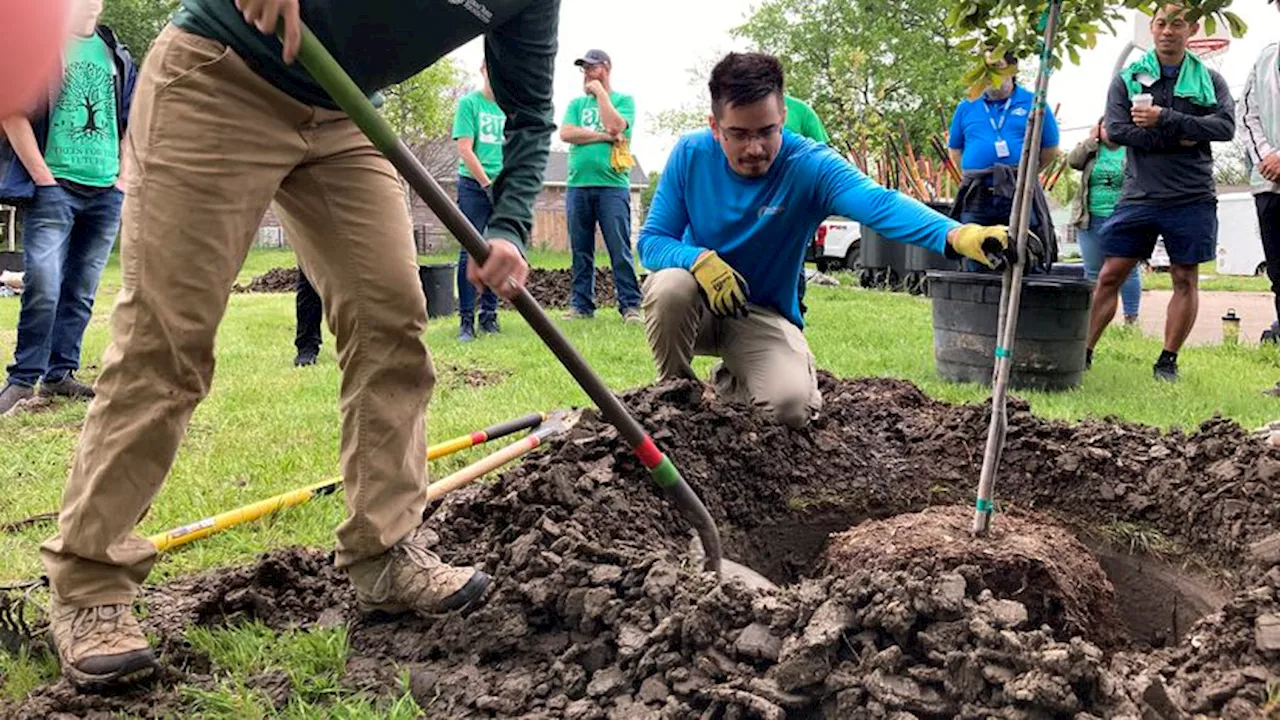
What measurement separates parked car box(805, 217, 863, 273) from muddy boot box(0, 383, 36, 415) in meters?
14.1

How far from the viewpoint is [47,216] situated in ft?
15.8

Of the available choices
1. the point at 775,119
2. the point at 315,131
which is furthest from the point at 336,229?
the point at 775,119

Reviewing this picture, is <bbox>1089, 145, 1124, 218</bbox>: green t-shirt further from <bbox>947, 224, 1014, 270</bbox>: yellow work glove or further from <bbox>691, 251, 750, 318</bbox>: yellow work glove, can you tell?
<bbox>947, 224, 1014, 270</bbox>: yellow work glove

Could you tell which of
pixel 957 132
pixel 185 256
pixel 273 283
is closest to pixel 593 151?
pixel 957 132

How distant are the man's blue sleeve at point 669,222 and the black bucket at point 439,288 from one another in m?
5.39

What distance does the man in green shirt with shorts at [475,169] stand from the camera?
7.48 meters

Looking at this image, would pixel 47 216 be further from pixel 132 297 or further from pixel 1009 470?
pixel 1009 470

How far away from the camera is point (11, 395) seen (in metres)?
4.96

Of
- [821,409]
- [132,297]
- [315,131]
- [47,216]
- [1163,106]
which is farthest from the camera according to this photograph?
[1163,106]

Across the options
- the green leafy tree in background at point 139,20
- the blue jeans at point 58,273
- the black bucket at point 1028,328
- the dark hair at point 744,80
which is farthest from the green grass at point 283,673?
the green leafy tree in background at point 139,20

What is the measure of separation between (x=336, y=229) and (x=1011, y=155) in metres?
5.15

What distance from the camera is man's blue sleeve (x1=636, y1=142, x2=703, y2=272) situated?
12.7ft

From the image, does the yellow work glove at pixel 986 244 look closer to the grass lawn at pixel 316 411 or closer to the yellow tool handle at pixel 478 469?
the yellow tool handle at pixel 478 469

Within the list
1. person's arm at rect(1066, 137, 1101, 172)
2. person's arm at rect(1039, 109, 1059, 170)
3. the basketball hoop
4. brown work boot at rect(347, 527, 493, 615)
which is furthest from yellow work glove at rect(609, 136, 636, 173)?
brown work boot at rect(347, 527, 493, 615)
